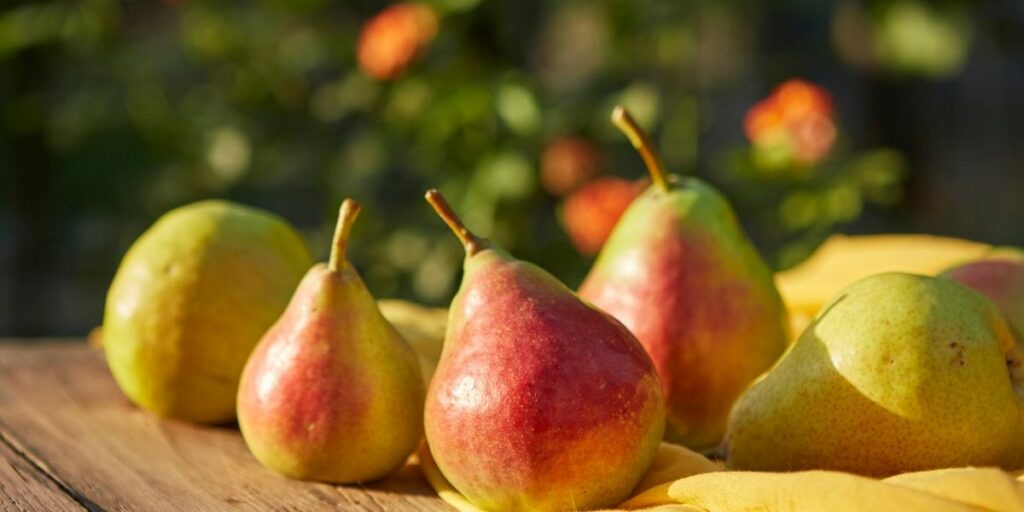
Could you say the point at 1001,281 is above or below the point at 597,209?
above

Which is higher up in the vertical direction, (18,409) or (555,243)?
(18,409)

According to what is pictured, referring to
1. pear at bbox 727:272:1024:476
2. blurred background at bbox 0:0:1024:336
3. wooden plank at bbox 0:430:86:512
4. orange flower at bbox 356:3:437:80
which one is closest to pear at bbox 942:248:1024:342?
pear at bbox 727:272:1024:476

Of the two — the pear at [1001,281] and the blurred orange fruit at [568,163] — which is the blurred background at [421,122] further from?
the pear at [1001,281]

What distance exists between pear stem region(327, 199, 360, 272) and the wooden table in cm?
22

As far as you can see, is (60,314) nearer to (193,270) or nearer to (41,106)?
(41,106)

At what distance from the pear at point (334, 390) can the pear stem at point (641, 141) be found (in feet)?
1.02

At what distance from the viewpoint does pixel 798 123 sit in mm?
2900

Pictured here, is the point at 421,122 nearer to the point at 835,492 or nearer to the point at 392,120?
the point at 392,120

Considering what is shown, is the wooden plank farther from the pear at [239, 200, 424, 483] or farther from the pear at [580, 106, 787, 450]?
the pear at [580, 106, 787, 450]

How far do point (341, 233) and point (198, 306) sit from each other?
0.29 meters

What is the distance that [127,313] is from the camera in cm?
164

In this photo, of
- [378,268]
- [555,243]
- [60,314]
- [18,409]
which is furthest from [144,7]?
[18,409]

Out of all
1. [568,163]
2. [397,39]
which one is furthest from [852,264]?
[397,39]

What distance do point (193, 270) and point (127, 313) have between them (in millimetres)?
96
